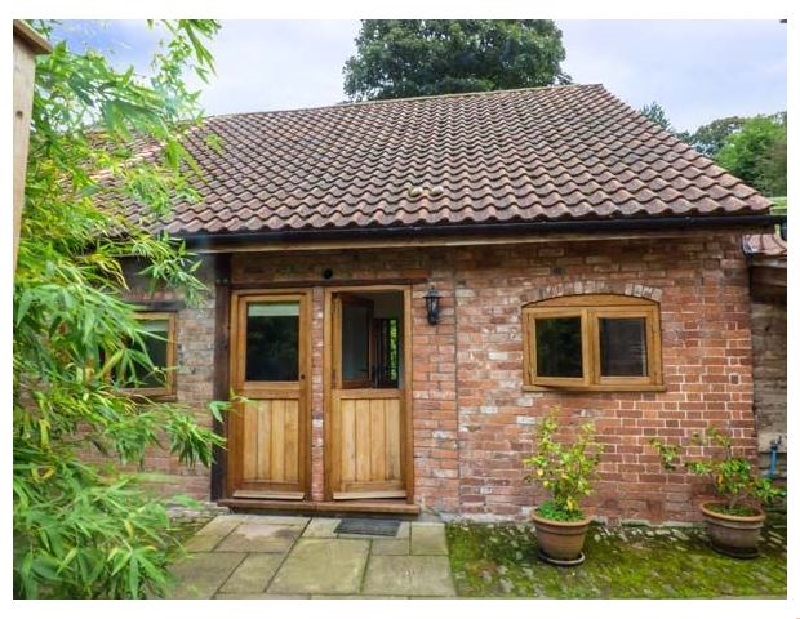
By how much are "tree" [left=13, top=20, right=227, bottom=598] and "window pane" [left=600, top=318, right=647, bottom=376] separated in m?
3.50

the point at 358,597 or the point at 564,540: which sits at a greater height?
the point at 564,540

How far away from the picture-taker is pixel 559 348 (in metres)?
4.47

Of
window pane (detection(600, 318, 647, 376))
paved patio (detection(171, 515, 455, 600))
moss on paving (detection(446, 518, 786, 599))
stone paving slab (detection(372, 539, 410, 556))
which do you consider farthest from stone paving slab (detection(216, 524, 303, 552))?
window pane (detection(600, 318, 647, 376))

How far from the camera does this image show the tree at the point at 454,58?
12.8 metres

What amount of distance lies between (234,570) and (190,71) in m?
3.57

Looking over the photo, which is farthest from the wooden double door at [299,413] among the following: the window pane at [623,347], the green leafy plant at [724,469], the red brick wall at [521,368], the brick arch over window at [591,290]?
the green leafy plant at [724,469]

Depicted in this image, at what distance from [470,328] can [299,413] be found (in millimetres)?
1997

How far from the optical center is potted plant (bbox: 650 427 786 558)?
3.66 m

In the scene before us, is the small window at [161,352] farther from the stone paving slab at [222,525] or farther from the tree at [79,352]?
the tree at [79,352]

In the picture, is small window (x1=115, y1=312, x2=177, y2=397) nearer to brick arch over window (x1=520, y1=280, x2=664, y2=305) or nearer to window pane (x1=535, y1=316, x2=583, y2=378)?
brick arch over window (x1=520, y1=280, x2=664, y2=305)

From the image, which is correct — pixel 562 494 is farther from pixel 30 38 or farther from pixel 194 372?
pixel 30 38

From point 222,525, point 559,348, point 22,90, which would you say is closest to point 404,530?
point 222,525

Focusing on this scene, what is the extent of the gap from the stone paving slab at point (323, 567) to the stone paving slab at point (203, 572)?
42cm
